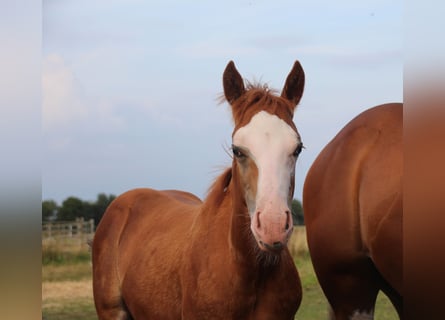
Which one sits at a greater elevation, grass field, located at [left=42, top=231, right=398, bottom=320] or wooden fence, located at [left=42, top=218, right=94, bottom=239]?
wooden fence, located at [left=42, top=218, right=94, bottom=239]

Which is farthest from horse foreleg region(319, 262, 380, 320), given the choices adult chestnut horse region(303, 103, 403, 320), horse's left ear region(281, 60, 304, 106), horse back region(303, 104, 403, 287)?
horse's left ear region(281, 60, 304, 106)

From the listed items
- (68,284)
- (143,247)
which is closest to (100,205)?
(68,284)

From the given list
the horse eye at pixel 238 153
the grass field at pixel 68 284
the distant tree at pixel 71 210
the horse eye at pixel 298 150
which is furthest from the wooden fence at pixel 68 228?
the horse eye at pixel 298 150

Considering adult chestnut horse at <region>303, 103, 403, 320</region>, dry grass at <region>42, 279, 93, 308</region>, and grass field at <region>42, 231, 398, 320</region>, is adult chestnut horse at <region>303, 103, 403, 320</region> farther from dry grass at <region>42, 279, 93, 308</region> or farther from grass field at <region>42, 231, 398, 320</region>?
dry grass at <region>42, 279, 93, 308</region>

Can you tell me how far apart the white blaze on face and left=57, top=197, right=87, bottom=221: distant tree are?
3.59 m

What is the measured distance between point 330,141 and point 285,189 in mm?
1469

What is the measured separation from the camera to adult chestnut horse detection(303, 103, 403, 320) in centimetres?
301

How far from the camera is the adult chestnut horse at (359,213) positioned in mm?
3010

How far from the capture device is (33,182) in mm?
1627

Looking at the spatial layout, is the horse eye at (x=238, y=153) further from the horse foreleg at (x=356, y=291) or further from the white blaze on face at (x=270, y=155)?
the horse foreleg at (x=356, y=291)

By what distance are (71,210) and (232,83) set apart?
3.49 metres

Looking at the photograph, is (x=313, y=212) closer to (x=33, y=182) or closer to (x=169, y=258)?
(x=169, y=258)

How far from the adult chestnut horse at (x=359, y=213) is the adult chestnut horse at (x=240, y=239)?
2.50ft

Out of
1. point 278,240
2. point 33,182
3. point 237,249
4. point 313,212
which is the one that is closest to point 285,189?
point 278,240
